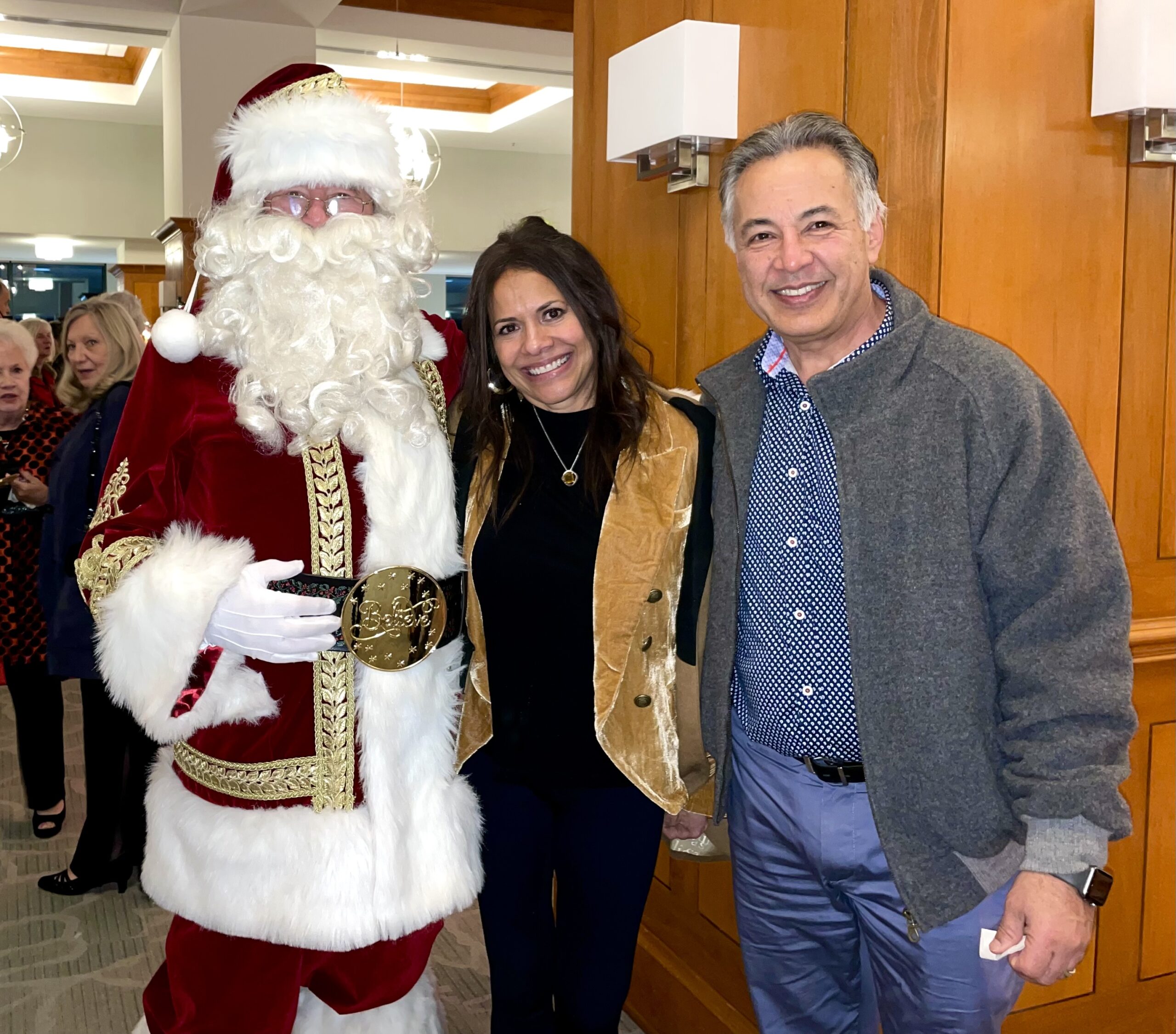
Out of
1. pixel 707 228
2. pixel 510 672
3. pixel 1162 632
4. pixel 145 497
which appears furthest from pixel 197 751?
pixel 1162 632

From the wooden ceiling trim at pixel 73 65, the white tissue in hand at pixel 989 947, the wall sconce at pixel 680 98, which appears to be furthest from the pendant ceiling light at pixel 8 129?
the white tissue in hand at pixel 989 947

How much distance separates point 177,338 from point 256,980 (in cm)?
110

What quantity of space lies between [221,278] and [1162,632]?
193 centimetres

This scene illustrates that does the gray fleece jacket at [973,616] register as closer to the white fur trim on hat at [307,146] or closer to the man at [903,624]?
the man at [903,624]

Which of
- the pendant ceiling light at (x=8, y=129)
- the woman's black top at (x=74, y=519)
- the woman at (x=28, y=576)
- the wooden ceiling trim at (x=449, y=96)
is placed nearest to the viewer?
the woman's black top at (x=74, y=519)

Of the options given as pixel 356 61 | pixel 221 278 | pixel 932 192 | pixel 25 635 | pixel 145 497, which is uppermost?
pixel 356 61

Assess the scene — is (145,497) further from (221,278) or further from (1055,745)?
(1055,745)

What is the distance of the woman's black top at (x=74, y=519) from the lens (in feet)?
10.9

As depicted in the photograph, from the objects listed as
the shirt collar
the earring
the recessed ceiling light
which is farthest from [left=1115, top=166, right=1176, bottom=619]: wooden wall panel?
the recessed ceiling light

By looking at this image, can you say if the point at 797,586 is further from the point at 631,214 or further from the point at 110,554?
the point at 631,214

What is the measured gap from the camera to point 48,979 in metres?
2.93

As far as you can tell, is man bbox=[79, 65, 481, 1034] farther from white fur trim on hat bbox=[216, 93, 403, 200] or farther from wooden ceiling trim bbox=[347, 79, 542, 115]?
wooden ceiling trim bbox=[347, 79, 542, 115]

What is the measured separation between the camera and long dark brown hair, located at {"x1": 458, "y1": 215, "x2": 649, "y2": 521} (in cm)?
182

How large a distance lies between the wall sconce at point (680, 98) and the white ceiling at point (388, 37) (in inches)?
202
